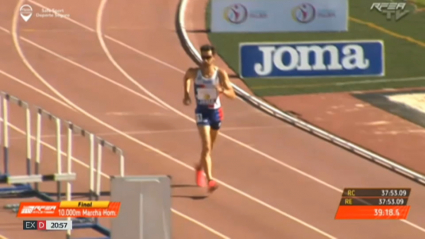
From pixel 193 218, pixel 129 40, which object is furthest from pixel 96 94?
pixel 193 218

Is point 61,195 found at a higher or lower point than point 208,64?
lower

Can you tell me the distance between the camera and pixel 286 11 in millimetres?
15766

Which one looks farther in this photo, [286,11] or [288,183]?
[286,11]

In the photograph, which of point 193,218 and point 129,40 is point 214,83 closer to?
point 193,218

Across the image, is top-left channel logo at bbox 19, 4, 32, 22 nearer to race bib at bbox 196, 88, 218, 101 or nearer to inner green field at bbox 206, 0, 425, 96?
inner green field at bbox 206, 0, 425, 96

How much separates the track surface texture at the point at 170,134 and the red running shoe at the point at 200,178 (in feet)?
0.34

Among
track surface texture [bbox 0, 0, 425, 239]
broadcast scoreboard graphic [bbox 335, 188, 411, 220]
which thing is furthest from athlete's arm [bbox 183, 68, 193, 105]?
broadcast scoreboard graphic [bbox 335, 188, 411, 220]

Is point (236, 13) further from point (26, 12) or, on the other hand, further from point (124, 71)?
point (26, 12)

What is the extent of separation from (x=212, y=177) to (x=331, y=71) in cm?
429

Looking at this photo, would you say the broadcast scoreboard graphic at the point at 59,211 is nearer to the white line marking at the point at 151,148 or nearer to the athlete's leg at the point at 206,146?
the athlete's leg at the point at 206,146

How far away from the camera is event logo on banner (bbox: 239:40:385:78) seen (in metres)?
15.1

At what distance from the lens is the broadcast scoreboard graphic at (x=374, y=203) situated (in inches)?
428

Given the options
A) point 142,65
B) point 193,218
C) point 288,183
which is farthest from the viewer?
point 142,65

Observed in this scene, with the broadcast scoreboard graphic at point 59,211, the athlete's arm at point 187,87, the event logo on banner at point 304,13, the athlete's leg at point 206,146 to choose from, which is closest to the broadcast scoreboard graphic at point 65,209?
the broadcast scoreboard graphic at point 59,211
